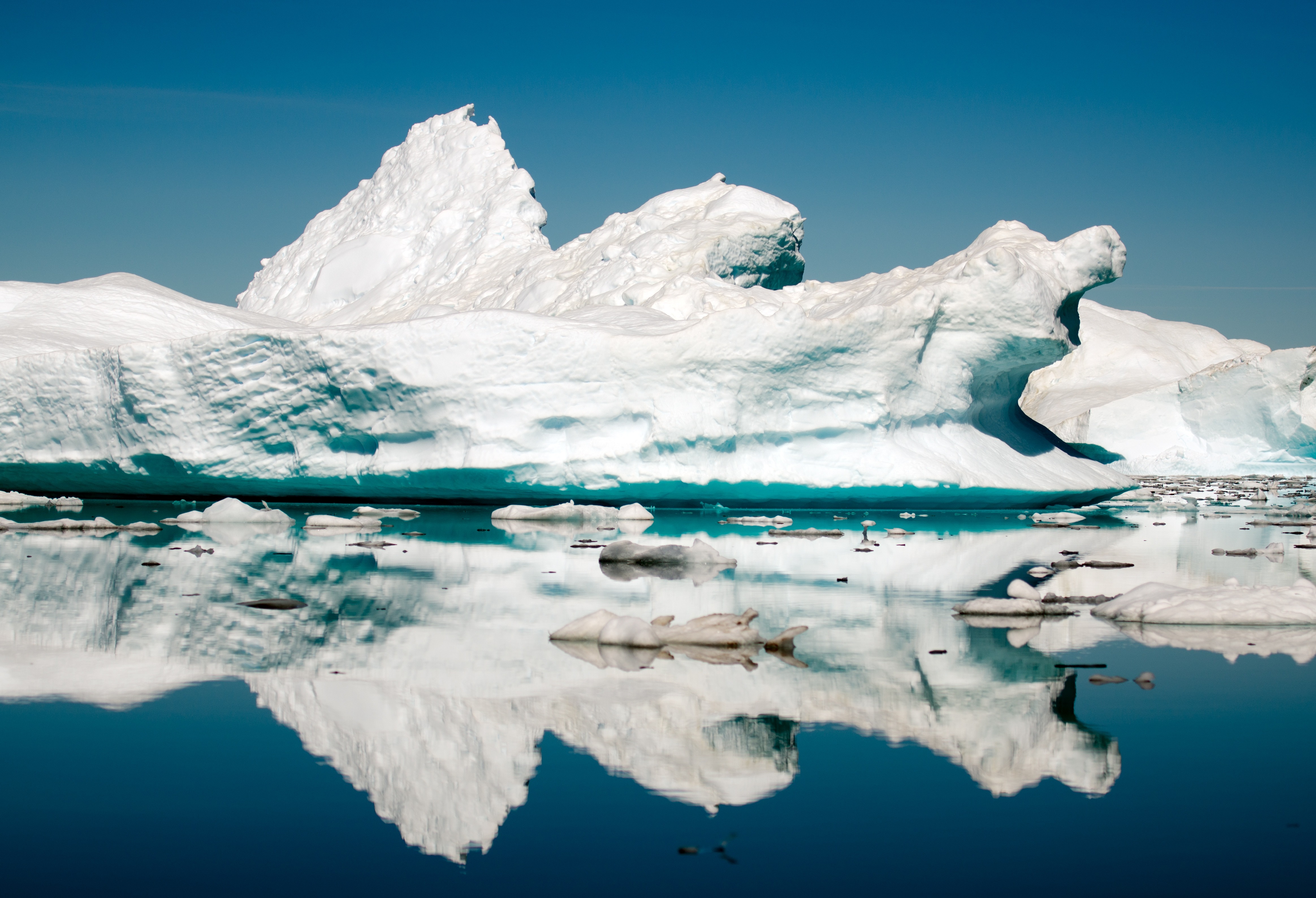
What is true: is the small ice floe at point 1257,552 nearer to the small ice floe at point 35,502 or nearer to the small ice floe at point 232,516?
the small ice floe at point 232,516

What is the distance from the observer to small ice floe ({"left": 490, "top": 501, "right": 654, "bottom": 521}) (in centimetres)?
1381

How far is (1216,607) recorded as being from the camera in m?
6.03

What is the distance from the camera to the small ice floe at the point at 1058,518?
1509cm

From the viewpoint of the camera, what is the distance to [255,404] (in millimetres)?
14062

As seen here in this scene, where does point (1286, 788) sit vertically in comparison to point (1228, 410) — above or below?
below

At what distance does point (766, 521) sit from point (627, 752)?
10.9 metres

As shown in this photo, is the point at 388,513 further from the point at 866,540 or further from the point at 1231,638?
the point at 1231,638

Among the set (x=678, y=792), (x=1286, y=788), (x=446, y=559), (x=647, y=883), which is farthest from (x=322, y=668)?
(x=446, y=559)

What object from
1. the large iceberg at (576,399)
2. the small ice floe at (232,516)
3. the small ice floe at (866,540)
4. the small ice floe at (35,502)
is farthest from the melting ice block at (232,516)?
the small ice floe at (866,540)

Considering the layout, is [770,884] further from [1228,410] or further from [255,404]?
[1228,410]

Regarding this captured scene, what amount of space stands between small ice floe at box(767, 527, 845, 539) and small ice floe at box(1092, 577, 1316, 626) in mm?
5690

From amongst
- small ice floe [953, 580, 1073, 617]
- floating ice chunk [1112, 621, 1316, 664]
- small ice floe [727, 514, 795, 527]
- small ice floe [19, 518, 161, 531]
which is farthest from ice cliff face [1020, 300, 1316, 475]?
small ice floe [19, 518, 161, 531]

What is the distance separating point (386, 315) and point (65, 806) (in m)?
29.9

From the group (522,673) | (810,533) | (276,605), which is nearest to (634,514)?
(810,533)
